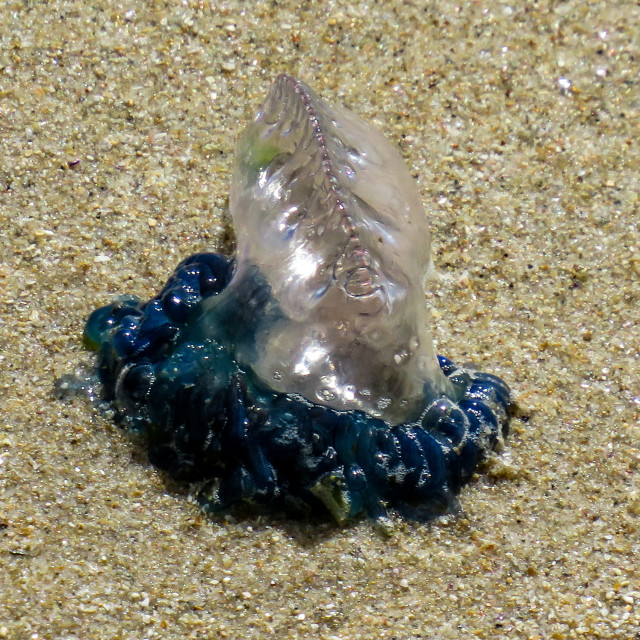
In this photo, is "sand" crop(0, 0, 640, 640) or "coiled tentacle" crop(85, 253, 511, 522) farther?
"coiled tentacle" crop(85, 253, 511, 522)

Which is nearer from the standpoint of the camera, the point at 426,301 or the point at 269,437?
the point at 269,437

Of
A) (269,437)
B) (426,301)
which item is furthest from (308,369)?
(426,301)

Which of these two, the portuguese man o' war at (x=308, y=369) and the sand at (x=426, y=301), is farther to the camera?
the portuguese man o' war at (x=308, y=369)

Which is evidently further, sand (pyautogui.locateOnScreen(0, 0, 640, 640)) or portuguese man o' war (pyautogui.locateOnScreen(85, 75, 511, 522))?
portuguese man o' war (pyautogui.locateOnScreen(85, 75, 511, 522))

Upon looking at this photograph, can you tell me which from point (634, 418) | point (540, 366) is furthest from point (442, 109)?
point (634, 418)

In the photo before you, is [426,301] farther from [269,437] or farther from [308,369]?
[269,437]
